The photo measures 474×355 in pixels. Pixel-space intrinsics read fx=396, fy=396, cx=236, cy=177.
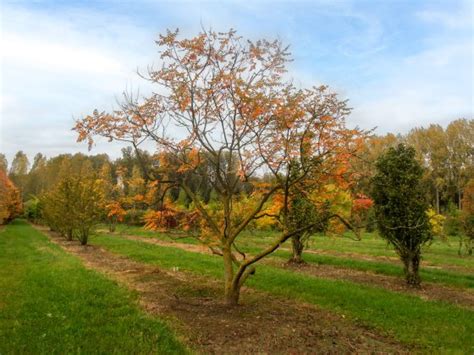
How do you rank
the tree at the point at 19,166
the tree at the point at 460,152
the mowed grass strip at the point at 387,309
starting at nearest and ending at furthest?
the mowed grass strip at the point at 387,309, the tree at the point at 460,152, the tree at the point at 19,166

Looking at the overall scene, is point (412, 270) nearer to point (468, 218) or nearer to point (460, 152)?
point (468, 218)

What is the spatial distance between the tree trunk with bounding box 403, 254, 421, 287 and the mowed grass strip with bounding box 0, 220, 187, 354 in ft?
24.8

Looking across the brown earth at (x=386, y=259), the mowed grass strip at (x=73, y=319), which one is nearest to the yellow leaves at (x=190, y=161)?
the mowed grass strip at (x=73, y=319)

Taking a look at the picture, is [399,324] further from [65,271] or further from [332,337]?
[65,271]

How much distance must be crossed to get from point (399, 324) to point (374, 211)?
5.54 metres

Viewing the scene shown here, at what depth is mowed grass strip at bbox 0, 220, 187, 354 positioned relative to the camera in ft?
17.2

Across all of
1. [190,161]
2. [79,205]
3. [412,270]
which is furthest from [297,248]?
[79,205]

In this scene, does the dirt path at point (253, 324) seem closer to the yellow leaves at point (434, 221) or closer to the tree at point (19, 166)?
the yellow leaves at point (434, 221)

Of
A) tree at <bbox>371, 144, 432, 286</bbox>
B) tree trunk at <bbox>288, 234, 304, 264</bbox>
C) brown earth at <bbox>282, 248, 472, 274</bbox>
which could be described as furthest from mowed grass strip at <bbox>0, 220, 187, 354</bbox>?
brown earth at <bbox>282, 248, 472, 274</bbox>

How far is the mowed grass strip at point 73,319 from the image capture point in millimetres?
5248

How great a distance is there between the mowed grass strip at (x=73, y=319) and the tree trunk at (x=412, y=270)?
757cm

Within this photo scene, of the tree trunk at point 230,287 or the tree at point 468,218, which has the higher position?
the tree at point 468,218

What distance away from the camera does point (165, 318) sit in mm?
6715

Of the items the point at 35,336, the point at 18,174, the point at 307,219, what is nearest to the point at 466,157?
the point at 307,219
